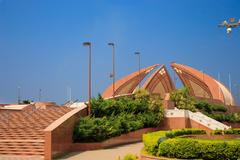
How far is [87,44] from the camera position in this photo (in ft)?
60.1

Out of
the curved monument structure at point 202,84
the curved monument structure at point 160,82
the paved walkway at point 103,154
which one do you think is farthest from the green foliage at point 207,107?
the paved walkway at point 103,154

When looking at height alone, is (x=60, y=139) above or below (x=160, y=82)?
below

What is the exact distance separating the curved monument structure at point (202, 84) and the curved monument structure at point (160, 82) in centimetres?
271

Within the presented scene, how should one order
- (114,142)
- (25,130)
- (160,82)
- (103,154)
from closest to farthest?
(103,154) < (25,130) < (114,142) < (160,82)

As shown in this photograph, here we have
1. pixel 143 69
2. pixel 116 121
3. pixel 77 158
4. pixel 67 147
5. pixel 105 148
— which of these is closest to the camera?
pixel 77 158

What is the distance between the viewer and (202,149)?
9664mm

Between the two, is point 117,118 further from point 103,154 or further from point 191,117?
point 191,117

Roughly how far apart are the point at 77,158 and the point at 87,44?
6.90m

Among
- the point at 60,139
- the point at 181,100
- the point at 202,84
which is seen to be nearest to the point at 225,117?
the point at 181,100

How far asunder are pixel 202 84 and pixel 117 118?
25.5 meters

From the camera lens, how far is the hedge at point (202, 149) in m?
9.41

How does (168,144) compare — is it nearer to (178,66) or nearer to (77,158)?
(77,158)

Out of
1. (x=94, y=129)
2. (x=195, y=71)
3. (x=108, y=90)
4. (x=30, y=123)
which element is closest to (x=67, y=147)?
(x=94, y=129)

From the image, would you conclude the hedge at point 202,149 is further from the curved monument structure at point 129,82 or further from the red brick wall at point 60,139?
the curved monument structure at point 129,82
